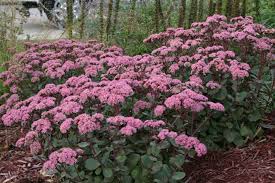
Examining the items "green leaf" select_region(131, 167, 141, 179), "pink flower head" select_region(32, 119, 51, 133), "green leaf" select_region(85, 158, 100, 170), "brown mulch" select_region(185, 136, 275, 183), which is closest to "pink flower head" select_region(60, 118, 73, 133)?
"pink flower head" select_region(32, 119, 51, 133)

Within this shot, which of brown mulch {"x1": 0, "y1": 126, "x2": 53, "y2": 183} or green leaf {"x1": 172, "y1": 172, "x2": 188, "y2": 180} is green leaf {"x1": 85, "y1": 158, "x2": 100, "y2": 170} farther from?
brown mulch {"x1": 0, "y1": 126, "x2": 53, "y2": 183}

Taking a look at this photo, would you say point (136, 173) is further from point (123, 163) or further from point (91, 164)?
point (91, 164)

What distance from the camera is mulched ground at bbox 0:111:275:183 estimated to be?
11.9ft

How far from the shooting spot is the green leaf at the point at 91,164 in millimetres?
3182

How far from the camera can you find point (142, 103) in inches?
141

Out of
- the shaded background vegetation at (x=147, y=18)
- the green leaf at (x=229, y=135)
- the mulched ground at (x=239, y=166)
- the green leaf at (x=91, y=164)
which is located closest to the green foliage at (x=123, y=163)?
the green leaf at (x=91, y=164)

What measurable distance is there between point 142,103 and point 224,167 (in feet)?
2.64

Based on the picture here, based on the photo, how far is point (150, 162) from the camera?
3199 mm

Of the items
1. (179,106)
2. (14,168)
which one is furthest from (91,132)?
(14,168)

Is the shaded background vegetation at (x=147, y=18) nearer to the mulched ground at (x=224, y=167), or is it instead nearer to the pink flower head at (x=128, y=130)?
the mulched ground at (x=224, y=167)

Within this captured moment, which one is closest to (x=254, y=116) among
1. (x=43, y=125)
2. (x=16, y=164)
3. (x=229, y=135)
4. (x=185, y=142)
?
(x=229, y=135)

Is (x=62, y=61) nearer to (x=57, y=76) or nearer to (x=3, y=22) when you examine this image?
(x=57, y=76)

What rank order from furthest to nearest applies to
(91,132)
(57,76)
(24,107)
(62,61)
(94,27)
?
(94,27) → (62,61) → (57,76) → (24,107) → (91,132)

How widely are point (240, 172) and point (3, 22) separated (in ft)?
14.1
